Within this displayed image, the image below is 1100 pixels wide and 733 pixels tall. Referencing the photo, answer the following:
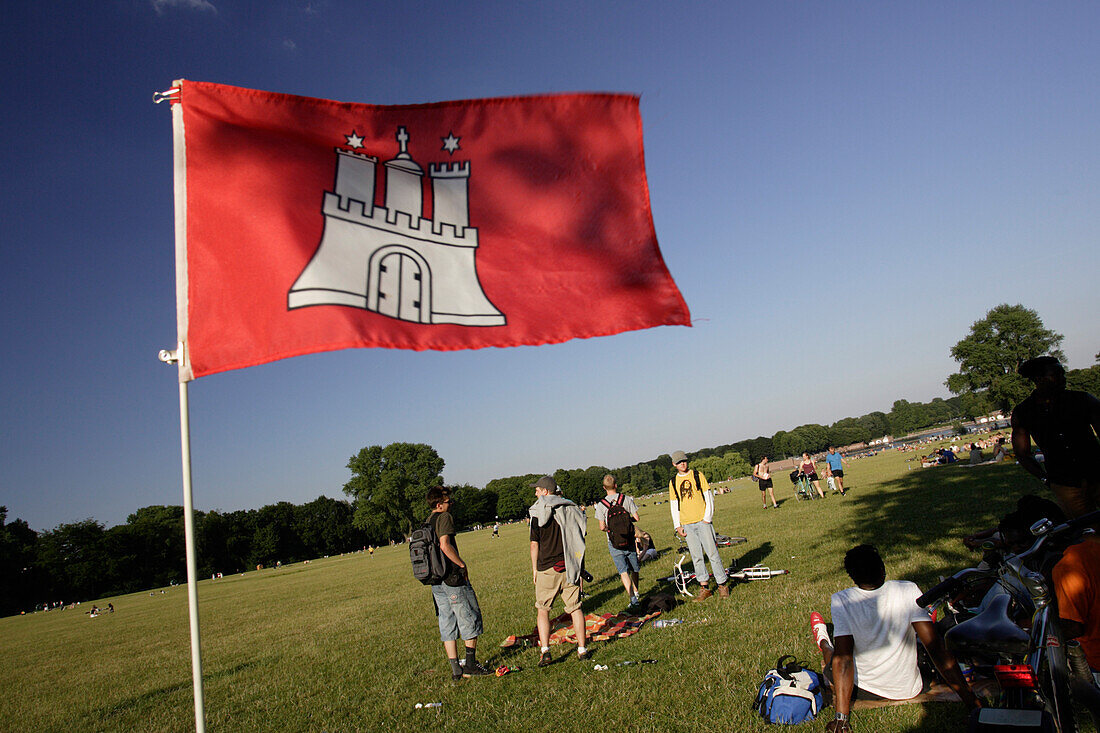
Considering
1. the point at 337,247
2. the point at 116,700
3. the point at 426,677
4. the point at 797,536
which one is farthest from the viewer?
the point at 797,536

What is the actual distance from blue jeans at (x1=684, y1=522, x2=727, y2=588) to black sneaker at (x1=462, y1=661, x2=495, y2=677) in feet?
13.1

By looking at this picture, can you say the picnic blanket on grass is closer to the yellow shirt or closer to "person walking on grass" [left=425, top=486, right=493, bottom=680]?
"person walking on grass" [left=425, top=486, right=493, bottom=680]

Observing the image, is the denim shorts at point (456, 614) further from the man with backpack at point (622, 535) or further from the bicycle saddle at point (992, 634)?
the bicycle saddle at point (992, 634)

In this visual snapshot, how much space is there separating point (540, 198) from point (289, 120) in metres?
1.79

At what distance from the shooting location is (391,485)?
89938mm

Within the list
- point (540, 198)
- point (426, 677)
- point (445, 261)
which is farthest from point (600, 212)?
point (426, 677)

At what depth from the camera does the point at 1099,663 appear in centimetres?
323

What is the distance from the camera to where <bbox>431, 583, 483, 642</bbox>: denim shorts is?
321 inches

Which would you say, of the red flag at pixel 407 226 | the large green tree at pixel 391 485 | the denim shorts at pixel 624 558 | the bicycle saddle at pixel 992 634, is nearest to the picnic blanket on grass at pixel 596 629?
the denim shorts at pixel 624 558

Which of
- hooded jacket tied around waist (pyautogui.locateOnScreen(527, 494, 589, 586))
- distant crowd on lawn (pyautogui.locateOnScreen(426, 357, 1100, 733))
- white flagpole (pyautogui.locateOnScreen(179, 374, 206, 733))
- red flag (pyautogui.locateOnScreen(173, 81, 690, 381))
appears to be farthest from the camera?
hooded jacket tied around waist (pyautogui.locateOnScreen(527, 494, 589, 586))

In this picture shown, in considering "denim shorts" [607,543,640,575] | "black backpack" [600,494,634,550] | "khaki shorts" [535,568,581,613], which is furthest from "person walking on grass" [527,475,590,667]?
"denim shorts" [607,543,640,575]

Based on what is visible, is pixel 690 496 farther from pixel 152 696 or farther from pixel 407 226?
pixel 152 696

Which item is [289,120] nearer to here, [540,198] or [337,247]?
[337,247]

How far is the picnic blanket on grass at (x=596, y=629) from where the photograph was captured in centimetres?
915
